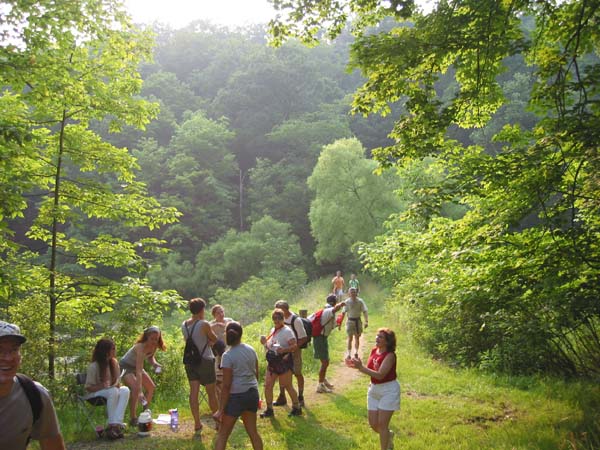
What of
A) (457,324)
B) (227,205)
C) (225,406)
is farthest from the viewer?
(227,205)

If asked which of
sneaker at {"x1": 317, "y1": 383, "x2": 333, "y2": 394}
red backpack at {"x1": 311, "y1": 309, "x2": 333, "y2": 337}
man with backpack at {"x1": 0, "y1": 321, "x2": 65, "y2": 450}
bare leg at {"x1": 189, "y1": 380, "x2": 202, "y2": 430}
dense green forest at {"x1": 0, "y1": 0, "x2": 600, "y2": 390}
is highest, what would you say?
dense green forest at {"x1": 0, "y1": 0, "x2": 600, "y2": 390}

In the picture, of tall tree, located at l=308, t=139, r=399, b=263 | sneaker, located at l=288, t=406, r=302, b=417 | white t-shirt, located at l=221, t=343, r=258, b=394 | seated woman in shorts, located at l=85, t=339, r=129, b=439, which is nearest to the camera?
white t-shirt, located at l=221, t=343, r=258, b=394

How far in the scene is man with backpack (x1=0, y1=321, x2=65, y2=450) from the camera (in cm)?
235

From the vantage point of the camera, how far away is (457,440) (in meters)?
5.88

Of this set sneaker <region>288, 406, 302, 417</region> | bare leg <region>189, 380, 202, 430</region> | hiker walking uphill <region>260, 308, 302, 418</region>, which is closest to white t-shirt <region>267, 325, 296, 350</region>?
hiker walking uphill <region>260, 308, 302, 418</region>

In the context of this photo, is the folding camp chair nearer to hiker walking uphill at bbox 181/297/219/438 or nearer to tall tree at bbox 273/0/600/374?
hiker walking uphill at bbox 181/297/219/438

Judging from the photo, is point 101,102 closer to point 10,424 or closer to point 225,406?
point 225,406

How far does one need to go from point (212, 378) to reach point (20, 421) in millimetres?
4157

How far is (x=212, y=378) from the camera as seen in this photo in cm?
638

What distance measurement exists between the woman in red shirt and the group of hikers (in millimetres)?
10

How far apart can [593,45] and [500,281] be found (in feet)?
11.2

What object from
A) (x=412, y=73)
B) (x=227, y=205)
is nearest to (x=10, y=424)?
(x=412, y=73)

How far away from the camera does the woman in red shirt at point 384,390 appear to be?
16.3 feet

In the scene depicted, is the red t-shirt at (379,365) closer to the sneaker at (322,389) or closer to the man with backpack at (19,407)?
the man with backpack at (19,407)
